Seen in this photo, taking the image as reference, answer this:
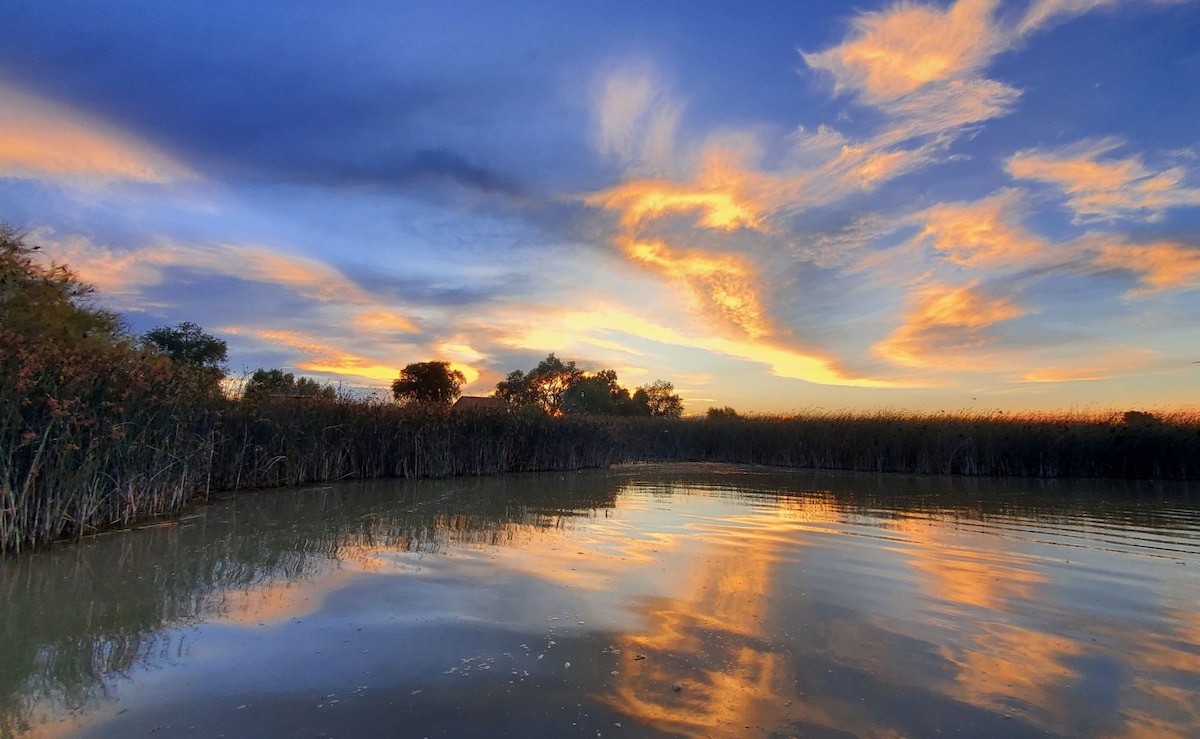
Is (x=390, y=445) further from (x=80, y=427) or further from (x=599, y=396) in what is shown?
(x=599, y=396)

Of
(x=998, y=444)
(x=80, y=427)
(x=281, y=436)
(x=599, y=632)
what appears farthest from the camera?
(x=998, y=444)

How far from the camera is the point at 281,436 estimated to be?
13.1 metres

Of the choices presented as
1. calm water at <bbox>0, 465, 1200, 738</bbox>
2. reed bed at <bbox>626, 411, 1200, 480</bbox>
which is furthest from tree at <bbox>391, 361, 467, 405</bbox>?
calm water at <bbox>0, 465, 1200, 738</bbox>

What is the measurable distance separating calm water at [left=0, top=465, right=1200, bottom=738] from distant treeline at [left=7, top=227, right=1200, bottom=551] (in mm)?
874

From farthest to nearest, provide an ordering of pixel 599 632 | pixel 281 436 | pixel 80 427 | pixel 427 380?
pixel 427 380 → pixel 281 436 → pixel 80 427 → pixel 599 632

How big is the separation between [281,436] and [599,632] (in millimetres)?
11175

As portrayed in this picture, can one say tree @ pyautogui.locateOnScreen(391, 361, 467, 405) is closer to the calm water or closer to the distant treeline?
the distant treeline

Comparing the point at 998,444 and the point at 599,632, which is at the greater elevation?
the point at 998,444

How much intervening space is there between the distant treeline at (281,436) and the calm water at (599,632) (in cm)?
87

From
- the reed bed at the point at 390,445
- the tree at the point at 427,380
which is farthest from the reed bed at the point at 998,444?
the tree at the point at 427,380

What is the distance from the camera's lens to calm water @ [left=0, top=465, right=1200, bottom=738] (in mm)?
2951

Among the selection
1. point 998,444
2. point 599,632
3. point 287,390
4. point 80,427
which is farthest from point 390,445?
point 998,444

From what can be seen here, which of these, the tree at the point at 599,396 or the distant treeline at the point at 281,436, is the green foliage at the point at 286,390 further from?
the tree at the point at 599,396

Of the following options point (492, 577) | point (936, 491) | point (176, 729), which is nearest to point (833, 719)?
point (176, 729)
